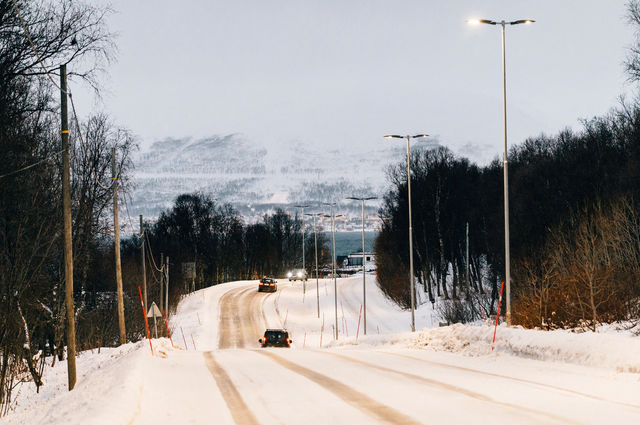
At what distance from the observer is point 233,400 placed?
12516 mm

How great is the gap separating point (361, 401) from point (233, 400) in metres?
2.33

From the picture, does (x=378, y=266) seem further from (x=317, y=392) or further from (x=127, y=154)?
(x=317, y=392)

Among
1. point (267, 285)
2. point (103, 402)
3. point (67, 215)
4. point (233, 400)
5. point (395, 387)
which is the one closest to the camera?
point (103, 402)

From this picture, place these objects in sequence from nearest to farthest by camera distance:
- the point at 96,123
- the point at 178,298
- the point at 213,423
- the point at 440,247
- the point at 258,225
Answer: the point at 213,423 → the point at 96,123 → the point at 440,247 → the point at 178,298 → the point at 258,225

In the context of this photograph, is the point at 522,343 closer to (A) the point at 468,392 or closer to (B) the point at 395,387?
(B) the point at 395,387

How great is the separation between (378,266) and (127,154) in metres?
58.9

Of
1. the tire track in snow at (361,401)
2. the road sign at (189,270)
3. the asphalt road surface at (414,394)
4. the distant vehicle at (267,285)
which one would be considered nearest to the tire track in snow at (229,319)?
the distant vehicle at (267,285)

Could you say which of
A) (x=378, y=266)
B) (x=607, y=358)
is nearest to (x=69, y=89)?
(x=607, y=358)

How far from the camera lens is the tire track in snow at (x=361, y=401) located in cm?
1010

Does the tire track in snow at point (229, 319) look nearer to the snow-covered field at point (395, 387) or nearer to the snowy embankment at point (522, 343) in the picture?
the snowy embankment at point (522, 343)

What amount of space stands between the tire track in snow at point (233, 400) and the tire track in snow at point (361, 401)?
1740 mm

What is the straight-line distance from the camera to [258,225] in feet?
575

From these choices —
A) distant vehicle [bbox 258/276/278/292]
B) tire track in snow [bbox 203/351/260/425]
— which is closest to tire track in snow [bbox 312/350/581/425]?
tire track in snow [bbox 203/351/260/425]

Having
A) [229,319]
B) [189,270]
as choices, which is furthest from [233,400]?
[189,270]
